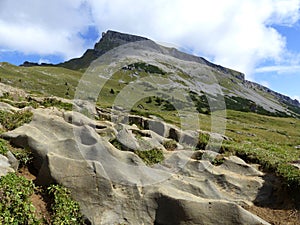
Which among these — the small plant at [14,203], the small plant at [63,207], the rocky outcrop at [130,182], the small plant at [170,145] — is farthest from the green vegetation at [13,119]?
the small plant at [170,145]

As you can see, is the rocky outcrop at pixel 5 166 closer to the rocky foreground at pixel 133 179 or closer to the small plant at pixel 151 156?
the rocky foreground at pixel 133 179

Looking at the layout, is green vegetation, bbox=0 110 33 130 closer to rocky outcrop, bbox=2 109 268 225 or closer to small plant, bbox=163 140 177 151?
rocky outcrop, bbox=2 109 268 225

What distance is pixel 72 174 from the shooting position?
15961mm

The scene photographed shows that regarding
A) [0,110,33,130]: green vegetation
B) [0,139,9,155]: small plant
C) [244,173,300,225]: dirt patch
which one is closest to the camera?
[0,139,9,155]: small plant

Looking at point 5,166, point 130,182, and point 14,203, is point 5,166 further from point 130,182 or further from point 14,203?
point 130,182

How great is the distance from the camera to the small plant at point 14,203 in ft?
41.3

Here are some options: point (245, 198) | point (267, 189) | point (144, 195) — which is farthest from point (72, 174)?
point (267, 189)

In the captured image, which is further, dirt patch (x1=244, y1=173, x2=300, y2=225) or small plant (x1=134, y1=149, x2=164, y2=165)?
small plant (x1=134, y1=149, x2=164, y2=165)

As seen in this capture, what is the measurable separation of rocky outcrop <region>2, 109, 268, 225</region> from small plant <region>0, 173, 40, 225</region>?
5.90 feet

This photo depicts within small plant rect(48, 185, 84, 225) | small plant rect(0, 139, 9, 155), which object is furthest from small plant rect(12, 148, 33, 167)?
small plant rect(48, 185, 84, 225)

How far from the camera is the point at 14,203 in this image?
43.3 ft

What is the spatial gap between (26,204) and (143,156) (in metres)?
11.7

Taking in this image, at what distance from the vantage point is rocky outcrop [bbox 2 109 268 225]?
51.4ft

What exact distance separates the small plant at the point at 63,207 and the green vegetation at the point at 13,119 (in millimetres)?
9873
